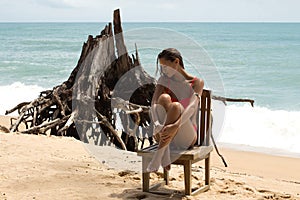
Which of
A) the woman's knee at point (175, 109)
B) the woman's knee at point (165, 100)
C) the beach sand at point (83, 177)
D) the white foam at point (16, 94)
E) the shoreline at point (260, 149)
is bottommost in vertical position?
the white foam at point (16, 94)

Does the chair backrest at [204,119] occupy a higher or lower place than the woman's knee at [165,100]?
lower

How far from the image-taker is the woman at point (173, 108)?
4.21 m

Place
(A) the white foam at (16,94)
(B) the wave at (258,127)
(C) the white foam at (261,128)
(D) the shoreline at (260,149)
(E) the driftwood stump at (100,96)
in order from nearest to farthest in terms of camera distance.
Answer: (E) the driftwood stump at (100,96), (D) the shoreline at (260,149), (B) the wave at (258,127), (C) the white foam at (261,128), (A) the white foam at (16,94)

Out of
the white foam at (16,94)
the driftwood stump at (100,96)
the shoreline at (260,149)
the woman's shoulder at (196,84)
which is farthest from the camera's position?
the white foam at (16,94)

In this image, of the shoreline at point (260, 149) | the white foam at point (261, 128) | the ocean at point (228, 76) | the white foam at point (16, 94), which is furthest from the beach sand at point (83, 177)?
the white foam at point (16, 94)

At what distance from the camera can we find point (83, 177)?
5.27 m

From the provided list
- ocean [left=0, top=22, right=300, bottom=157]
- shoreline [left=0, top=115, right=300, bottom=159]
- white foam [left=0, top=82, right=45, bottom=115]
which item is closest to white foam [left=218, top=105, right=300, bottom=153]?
ocean [left=0, top=22, right=300, bottom=157]

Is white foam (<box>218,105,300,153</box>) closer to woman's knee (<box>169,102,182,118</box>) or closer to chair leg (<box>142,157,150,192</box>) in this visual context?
chair leg (<box>142,157,150,192</box>)

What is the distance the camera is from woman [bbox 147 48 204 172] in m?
4.21

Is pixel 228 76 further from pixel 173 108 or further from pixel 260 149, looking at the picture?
pixel 173 108

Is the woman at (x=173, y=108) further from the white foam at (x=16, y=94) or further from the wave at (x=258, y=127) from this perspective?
the white foam at (x=16, y=94)

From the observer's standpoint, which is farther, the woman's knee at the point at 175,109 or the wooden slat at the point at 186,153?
the wooden slat at the point at 186,153

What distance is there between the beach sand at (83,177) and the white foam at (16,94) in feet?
29.6

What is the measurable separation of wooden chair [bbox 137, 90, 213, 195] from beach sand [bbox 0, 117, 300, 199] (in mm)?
98
